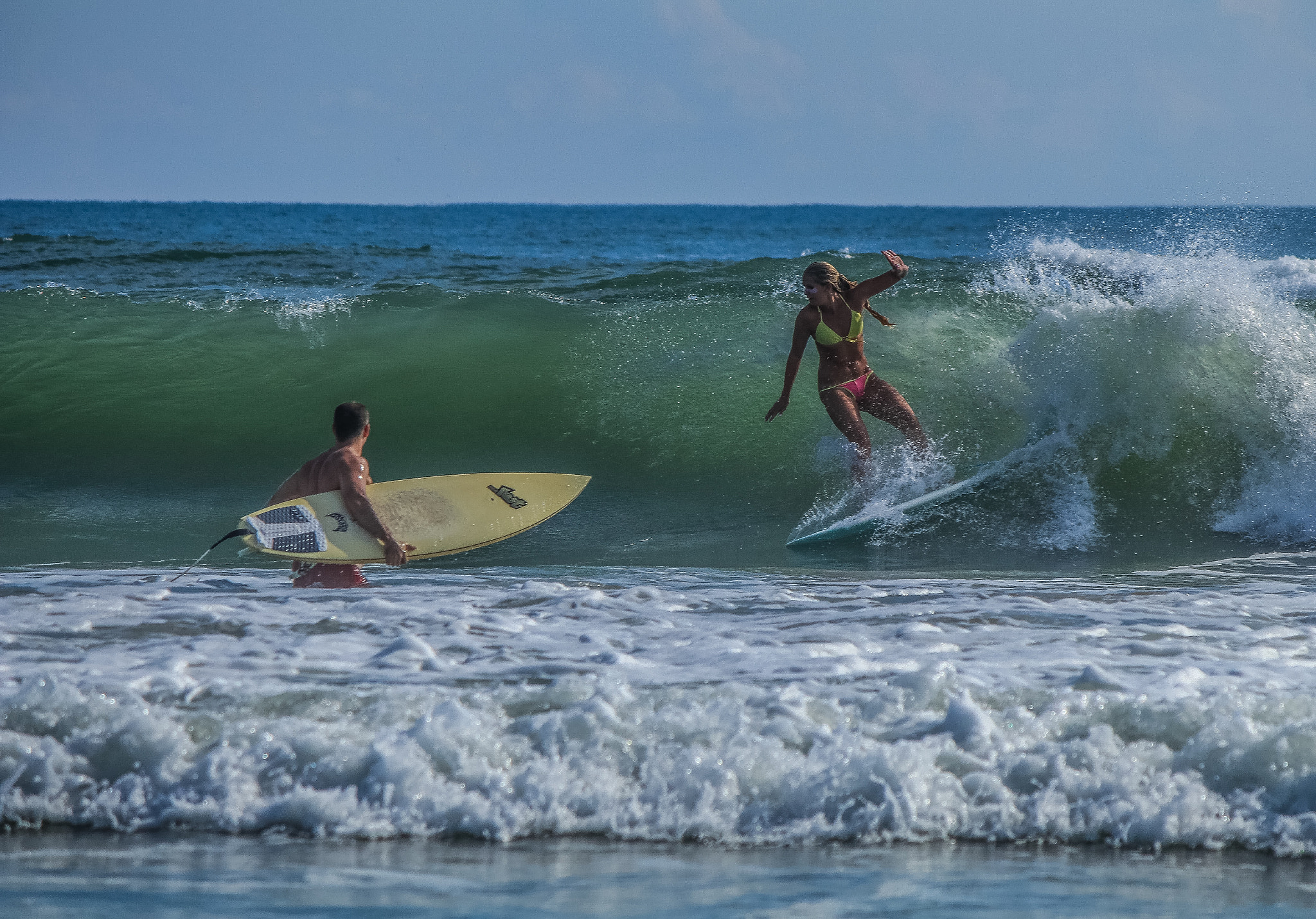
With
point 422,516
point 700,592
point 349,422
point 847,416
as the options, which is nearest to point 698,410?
point 847,416

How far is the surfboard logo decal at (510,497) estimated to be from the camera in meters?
5.62

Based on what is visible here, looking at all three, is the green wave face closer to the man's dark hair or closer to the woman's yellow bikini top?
the woman's yellow bikini top

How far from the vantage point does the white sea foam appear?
2.70m

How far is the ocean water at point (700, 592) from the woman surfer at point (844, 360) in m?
0.54

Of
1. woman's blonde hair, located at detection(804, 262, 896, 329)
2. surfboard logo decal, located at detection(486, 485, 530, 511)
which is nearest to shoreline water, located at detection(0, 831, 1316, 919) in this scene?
surfboard logo decal, located at detection(486, 485, 530, 511)

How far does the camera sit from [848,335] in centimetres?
608

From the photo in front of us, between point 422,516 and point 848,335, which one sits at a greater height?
→ point 848,335

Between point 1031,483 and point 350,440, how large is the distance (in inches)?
171

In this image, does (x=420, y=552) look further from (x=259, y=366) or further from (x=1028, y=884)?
(x=259, y=366)

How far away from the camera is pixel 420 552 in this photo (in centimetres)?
510

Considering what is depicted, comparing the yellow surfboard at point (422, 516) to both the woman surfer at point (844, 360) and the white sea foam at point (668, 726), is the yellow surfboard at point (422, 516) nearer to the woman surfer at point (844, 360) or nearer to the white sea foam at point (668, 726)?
the white sea foam at point (668, 726)

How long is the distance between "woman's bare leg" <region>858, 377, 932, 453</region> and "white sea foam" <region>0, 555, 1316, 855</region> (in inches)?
86.3

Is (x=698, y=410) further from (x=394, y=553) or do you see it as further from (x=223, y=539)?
(x=223, y=539)

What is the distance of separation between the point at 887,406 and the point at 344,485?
3.12 meters
